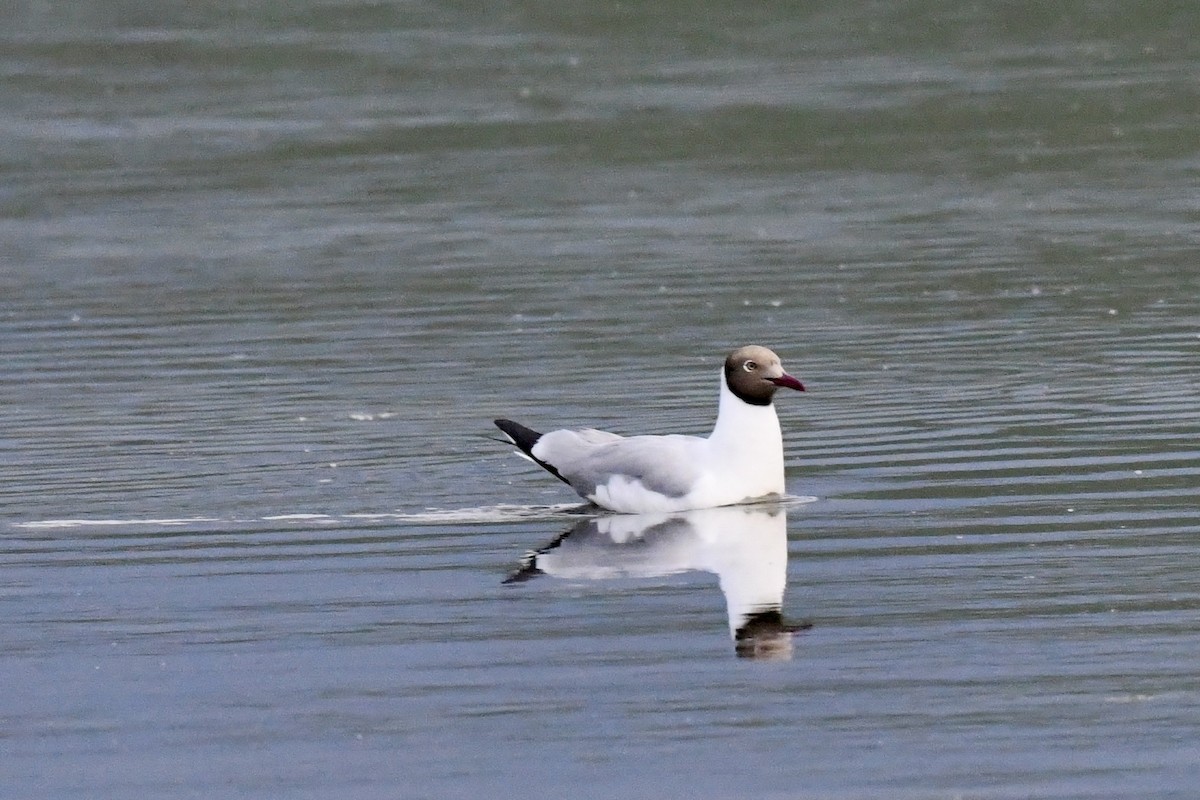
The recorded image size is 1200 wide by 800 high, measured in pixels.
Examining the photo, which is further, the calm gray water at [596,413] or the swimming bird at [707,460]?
the swimming bird at [707,460]

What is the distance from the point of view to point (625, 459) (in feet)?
37.4

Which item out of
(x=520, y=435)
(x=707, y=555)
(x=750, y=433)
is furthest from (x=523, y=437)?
(x=707, y=555)

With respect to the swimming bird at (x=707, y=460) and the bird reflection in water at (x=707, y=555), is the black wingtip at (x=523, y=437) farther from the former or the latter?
the bird reflection in water at (x=707, y=555)

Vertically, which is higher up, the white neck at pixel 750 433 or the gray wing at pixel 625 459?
the white neck at pixel 750 433

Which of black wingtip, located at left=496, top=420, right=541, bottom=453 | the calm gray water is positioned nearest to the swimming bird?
the calm gray water

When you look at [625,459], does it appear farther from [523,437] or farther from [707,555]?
[707,555]

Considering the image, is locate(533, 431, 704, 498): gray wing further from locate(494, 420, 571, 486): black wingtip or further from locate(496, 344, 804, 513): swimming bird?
locate(494, 420, 571, 486): black wingtip

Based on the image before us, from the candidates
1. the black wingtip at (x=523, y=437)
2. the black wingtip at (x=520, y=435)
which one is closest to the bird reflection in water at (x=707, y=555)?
the black wingtip at (x=523, y=437)

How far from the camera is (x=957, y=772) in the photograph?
715 cm

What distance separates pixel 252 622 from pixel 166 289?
428 inches

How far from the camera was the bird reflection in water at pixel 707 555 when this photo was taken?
30.2 ft

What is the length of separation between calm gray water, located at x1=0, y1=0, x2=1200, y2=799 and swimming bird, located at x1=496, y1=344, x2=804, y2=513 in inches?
8.2

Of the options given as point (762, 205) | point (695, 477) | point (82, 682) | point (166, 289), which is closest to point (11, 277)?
point (166, 289)

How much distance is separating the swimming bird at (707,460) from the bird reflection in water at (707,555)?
3.2 inches
